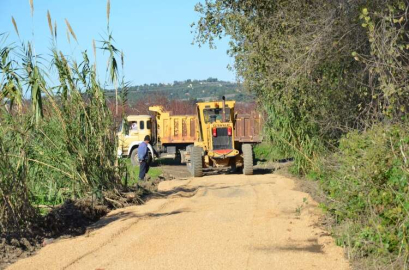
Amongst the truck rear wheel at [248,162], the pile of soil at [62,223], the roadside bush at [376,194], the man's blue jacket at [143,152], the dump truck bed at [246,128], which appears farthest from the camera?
the dump truck bed at [246,128]

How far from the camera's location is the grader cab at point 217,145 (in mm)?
22469

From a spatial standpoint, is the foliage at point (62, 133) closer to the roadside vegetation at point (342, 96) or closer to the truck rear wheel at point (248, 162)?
the roadside vegetation at point (342, 96)

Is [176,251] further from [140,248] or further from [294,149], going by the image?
[294,149]

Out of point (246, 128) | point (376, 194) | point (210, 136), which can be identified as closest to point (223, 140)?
point (210, 136)

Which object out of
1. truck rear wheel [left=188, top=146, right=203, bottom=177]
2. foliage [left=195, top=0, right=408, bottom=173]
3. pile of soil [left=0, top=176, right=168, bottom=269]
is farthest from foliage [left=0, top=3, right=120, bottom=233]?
truck rear wheel [left=188, top=146, right=203, bottom=177]

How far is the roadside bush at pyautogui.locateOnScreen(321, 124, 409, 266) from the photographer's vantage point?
7.65m

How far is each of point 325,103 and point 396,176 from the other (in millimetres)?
7569

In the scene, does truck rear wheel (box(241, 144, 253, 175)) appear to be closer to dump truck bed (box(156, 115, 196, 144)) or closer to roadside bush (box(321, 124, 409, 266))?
dump truck bed (box(156, 115, 196, 144))

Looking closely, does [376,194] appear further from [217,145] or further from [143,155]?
[217,145]

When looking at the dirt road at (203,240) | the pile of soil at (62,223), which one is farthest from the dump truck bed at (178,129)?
the dirt road at (203,240)

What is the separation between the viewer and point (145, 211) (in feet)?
42.1

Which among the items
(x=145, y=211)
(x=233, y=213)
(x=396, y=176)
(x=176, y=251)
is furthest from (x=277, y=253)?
(x=145, y=211)

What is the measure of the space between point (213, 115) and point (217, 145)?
1.50 meters

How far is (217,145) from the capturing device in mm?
23266
